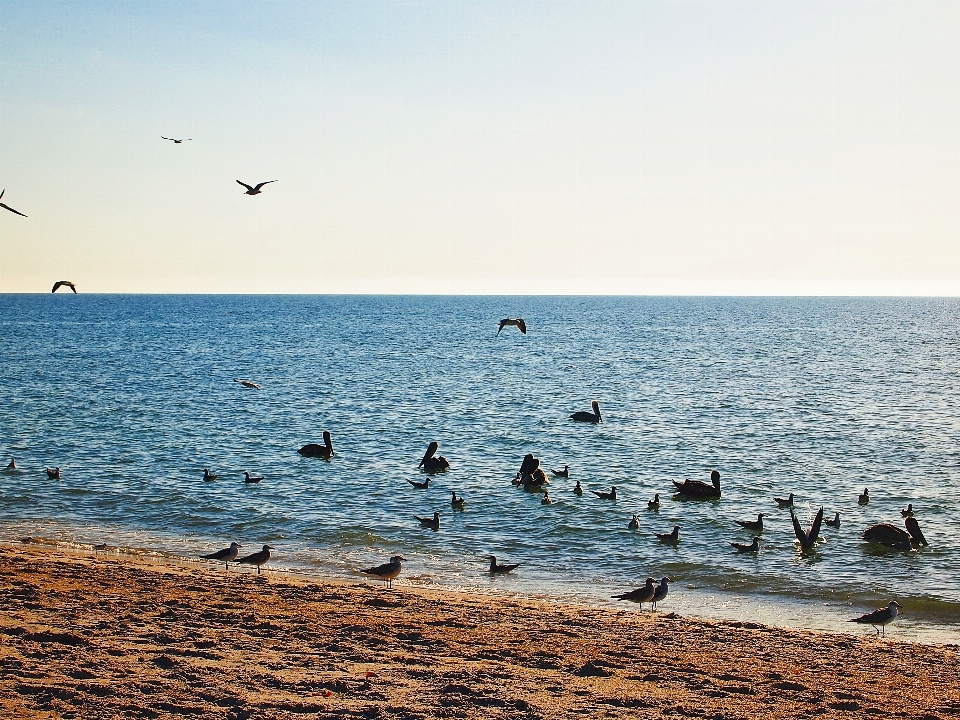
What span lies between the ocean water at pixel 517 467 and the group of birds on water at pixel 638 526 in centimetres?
35

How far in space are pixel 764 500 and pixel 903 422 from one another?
20642mm

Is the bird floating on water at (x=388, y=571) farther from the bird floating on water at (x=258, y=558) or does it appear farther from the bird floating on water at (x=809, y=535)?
the bird floating on water at (x=809, y=535)

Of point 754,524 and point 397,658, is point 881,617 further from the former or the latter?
point 397,658

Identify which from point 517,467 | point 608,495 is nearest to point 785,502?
point 608,495

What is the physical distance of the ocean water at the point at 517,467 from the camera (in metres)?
19.8

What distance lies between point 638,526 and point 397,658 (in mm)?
12796

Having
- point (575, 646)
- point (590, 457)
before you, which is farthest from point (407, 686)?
point (590, 457)

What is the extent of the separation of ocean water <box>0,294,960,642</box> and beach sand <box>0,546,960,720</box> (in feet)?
8.49

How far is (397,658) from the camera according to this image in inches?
484

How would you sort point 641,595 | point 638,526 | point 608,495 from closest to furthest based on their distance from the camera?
point 641,595 < point 638,526 < point 608,495

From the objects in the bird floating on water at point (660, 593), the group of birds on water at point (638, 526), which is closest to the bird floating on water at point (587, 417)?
the group of birds on water at point (638, 526)

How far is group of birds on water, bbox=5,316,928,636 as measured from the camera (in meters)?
16.9

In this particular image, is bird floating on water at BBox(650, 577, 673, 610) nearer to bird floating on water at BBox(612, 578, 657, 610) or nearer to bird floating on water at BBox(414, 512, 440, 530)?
bird floating on water at BBox(612, 578, 657, 610)

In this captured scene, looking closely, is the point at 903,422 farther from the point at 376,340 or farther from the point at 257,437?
the point at 376,340
